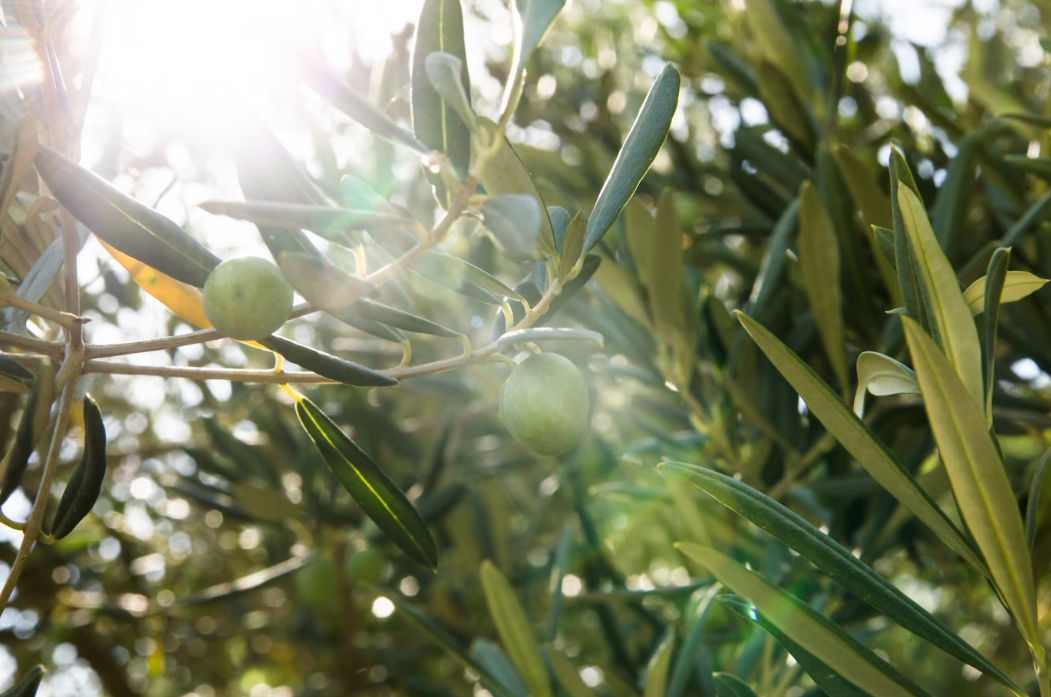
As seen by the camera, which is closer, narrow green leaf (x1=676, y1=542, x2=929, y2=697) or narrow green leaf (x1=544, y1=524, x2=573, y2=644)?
narrow green leaf (x1=676, y1=542, x2=929, y2=697)

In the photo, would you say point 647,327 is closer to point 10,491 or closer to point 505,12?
point 10,491

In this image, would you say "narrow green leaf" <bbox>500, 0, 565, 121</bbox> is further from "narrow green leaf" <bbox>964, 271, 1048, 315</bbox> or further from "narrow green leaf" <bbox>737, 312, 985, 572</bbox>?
"narrow green leaf" <bbox>964, 271, 1048, 315</bbox>

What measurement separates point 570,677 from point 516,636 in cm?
14

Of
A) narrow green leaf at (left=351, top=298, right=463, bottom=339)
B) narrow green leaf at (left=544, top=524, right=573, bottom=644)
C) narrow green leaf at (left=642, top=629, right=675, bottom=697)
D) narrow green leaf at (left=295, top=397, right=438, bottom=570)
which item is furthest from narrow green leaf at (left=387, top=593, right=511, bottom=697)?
narrow green leaf at (left=351, top=298, right=463, bottom=339)

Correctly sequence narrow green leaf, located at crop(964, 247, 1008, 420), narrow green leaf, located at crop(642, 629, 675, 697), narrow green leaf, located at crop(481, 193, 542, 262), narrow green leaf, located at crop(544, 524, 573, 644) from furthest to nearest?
narrow green leaf, located at crop(544, 524, 573, 644) < narrow green leaf, located at crop(642, 629, 675, 697) < narrow green leaf, located at crop(964, 247, 1008, 420) < narrow green leaf, located at crop(481, 193, 542, 262)

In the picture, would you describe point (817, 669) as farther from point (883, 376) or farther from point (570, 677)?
point (570, 677)

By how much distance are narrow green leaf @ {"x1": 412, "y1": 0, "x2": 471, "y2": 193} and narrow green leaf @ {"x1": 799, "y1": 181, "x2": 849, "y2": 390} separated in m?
0.65

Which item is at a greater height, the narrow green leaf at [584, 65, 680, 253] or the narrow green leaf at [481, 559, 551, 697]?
the narrow green leaf at [584, 65, 680, 253]

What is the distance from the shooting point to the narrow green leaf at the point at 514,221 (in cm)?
51

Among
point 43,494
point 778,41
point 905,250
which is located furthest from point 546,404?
point 778,41

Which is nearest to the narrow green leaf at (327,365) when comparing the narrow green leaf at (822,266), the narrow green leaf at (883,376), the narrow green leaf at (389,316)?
the narrow green leaf at (389,316)

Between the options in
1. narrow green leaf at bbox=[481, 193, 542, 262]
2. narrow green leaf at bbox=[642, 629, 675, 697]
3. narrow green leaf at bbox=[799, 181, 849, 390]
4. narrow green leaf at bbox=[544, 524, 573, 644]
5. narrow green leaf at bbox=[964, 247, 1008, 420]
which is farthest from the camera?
narrow green leaf at bbox=[544, 524, 573, 644]

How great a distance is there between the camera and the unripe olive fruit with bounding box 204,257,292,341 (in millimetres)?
567

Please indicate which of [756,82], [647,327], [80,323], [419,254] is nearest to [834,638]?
[419,254]
